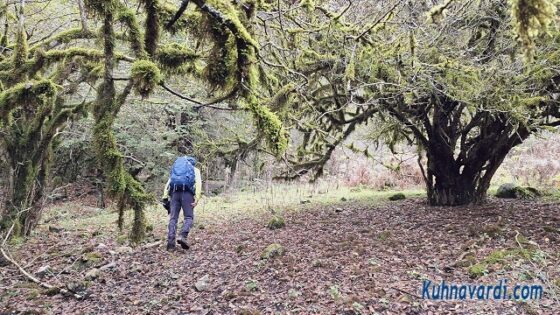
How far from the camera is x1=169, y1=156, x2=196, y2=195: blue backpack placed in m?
7.23


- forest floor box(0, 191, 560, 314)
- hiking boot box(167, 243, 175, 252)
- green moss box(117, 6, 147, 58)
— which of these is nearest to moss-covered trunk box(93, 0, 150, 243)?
green moss box(117, 6, 147, 58)

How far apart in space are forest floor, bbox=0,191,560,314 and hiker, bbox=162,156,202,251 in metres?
0.35

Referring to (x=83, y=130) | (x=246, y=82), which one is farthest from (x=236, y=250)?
(x=83, y=130)

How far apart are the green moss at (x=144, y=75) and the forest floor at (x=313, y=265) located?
2840 millimetres

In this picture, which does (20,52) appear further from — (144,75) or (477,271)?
(477,271)

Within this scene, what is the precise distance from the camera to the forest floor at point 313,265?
15.3ft

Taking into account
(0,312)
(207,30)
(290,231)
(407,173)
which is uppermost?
(207,30)

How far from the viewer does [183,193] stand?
7375 millimetres

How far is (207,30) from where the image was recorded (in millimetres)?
3197

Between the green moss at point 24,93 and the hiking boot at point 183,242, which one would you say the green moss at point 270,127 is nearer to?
the green moss at point 24,93

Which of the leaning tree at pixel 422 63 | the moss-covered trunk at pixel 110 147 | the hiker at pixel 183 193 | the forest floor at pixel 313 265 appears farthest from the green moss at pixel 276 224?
the moss-covered trunk at pixel 110 147

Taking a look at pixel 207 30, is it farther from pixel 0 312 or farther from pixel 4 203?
pixel 4 203

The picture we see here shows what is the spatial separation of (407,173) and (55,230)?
1195cm

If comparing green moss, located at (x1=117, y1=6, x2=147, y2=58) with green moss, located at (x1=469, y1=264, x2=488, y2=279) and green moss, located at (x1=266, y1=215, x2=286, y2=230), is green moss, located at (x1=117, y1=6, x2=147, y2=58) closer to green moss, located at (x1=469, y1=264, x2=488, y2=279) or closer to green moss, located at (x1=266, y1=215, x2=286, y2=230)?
green moss, located at (x1=469, y1=264, x2=488, y2=279)
